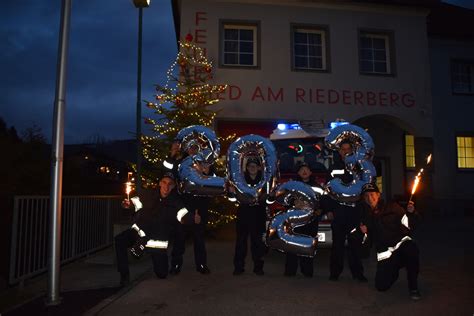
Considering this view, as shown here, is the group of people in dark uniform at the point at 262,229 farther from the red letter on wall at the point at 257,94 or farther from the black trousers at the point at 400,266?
the red letter on wall at the point at 257,94

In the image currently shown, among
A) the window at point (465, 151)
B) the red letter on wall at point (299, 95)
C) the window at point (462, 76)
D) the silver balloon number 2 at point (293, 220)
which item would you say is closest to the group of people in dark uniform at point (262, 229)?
the silver balloon number 2 at point (293, 220)

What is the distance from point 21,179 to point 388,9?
1348cm

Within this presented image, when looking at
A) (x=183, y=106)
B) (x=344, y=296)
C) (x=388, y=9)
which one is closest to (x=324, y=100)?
(x=388, y=9)

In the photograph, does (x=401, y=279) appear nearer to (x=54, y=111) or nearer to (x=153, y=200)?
(x=153, y=200)

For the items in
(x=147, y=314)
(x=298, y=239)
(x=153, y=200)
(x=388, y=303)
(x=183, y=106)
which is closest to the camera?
(x=147, y=314)

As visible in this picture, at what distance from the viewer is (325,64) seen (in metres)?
14.4

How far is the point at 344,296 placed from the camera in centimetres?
518

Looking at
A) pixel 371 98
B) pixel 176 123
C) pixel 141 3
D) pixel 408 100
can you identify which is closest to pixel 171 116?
pixel 176 123

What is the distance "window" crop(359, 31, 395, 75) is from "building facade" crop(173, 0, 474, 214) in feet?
0.12

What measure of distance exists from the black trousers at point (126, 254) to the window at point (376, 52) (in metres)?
11.4

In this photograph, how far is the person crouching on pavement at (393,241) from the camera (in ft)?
16.8

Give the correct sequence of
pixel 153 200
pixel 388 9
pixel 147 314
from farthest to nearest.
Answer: pixel 388 9 → pixel 153 200 → pixel 147 314

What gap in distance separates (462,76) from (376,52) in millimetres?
4446

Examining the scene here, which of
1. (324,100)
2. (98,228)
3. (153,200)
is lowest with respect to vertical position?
(98,228)
